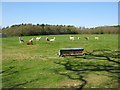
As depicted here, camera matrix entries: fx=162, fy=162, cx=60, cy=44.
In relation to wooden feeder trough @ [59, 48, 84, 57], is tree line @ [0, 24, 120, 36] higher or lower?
higher

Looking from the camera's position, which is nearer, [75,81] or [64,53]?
[75,81]

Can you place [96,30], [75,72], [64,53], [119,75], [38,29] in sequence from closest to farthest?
[119,75], [75,72], [64,53], [38,29], [96,30]

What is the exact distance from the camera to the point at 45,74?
29.4 ft

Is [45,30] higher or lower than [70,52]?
higher

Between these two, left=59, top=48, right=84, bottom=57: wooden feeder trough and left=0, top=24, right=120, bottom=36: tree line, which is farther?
left=0, top=24, right=120, bottom=36: tree line

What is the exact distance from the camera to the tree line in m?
53.8

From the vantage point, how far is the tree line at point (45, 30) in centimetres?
5375

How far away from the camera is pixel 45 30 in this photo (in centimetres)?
6134

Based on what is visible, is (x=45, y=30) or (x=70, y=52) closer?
(x=70, y=52)

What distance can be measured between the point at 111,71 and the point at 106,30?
202 ft

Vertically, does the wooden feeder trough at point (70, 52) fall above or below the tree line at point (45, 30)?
below

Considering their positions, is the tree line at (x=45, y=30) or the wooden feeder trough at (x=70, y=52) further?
the tree line at (x=45, y=30)

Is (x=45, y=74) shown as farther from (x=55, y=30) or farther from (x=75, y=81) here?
(x=55, y=30)

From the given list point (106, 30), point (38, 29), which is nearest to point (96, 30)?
point (106, 30)
